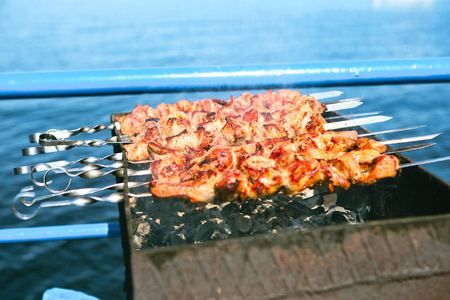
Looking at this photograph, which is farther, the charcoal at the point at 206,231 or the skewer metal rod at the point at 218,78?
the charcoal at the point at 206,231

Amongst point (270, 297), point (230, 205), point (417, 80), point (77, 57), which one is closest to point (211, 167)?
point (230, 205)

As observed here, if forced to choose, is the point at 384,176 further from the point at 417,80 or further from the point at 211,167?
the point at 211,167

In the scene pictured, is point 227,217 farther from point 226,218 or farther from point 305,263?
point 305,263

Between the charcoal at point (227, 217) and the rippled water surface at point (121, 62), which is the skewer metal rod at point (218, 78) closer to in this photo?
the rippled water surface at point (121, 62)

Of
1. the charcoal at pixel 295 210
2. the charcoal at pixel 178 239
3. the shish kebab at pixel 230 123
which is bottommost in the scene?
the charcoal at pixel 178 239

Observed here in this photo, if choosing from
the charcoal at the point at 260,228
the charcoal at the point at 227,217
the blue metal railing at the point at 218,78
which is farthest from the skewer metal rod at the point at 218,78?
the charcoal at the point at 260,228

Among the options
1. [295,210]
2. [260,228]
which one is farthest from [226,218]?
[295,210]
